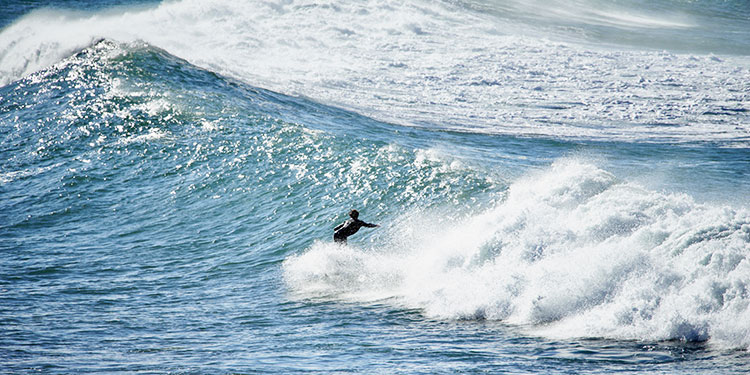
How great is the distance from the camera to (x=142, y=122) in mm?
23812

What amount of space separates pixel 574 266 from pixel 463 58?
24.3 meters

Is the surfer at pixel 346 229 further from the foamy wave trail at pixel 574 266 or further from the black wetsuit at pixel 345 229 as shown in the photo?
the foamy wave trail at pixel 574 266

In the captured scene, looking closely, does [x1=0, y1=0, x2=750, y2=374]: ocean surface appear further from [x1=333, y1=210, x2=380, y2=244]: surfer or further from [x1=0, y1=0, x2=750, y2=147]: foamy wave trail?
[x1=333, y1=210, x2=380, y2=244]: surfer

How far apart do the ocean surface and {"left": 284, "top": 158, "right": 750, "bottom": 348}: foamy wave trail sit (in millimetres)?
43

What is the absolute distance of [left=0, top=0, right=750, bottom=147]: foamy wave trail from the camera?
86.4 feet

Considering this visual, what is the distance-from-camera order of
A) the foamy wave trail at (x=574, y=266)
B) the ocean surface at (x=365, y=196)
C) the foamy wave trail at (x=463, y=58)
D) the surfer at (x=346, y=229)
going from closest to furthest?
the foamy wave trail at (x=574, y=266) < the ocean surface at (x=365, y=196) < the surfer at (x=346, y=229) < the foamy wave trail at (x=463, y=58)

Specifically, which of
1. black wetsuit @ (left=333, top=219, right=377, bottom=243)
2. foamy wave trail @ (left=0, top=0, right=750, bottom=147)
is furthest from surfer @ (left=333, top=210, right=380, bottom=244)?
foamy wave trail @ (left=0, top=0, right=750, bottom=147)

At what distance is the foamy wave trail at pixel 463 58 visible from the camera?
26.3m

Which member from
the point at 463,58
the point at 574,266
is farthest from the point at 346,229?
the point at 463,58

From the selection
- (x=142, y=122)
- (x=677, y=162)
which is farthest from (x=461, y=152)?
(x=142, y=122)

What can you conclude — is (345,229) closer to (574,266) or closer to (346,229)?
(346,229)

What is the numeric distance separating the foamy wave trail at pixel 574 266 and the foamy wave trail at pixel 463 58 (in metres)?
10.9

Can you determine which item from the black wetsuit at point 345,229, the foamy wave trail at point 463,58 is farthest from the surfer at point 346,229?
the foamy wave trail at point 463,58

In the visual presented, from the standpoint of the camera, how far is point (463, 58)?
114 feet
